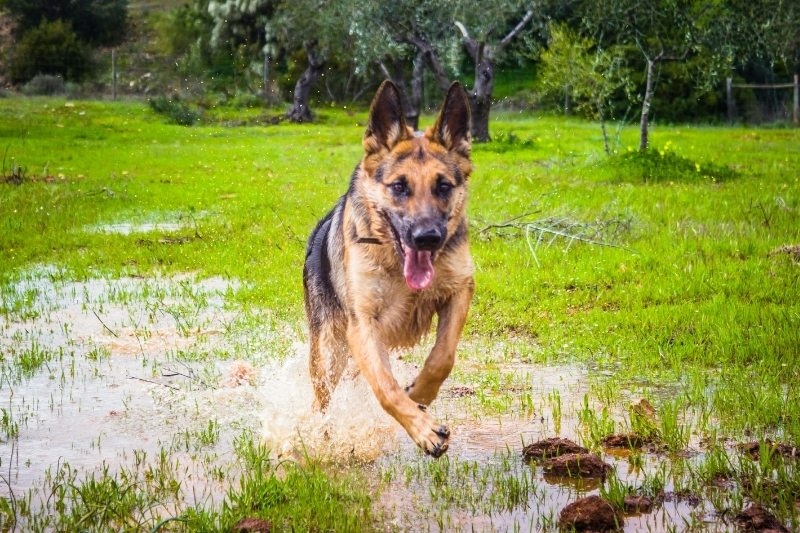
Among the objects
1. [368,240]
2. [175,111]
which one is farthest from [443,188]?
[175,111]

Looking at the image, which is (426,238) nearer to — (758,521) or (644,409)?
(644,409)

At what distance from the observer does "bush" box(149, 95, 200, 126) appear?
1448 inches

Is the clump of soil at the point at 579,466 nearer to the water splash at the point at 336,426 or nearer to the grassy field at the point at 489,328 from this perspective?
the grassy field at the point at 489,328

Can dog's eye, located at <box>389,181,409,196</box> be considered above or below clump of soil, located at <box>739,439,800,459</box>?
above

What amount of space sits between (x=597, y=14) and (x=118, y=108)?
22.6 m

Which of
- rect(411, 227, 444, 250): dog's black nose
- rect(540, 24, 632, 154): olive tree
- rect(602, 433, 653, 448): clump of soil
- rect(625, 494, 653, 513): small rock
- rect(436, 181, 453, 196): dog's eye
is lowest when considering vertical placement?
rect(602, 433, 653, 448): clump of soil

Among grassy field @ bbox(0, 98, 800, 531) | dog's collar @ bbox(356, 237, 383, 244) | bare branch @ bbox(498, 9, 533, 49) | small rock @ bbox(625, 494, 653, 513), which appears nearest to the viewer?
small rock @ bbox(625, 494, 653, 513)

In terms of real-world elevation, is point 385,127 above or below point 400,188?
above

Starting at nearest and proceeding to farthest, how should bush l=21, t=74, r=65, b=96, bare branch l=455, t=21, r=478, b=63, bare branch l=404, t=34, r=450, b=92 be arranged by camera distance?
bare branch l=455, t=21, r=478, b=63
bare branch l=404, t=34, r=450, b=92
bush l=21, t=74, r=65, b=96

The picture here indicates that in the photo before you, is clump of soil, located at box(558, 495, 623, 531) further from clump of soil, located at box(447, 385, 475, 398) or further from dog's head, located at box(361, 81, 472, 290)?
clump of soil, located at box(447, 385, 475, 398)

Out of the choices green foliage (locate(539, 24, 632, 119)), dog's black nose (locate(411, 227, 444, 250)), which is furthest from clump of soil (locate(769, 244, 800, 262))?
green foliage (locate(539, 24, 632, 119))

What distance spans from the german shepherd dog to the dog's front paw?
0.96 ft

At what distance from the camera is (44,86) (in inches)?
1683

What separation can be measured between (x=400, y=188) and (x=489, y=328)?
3.63 meters
